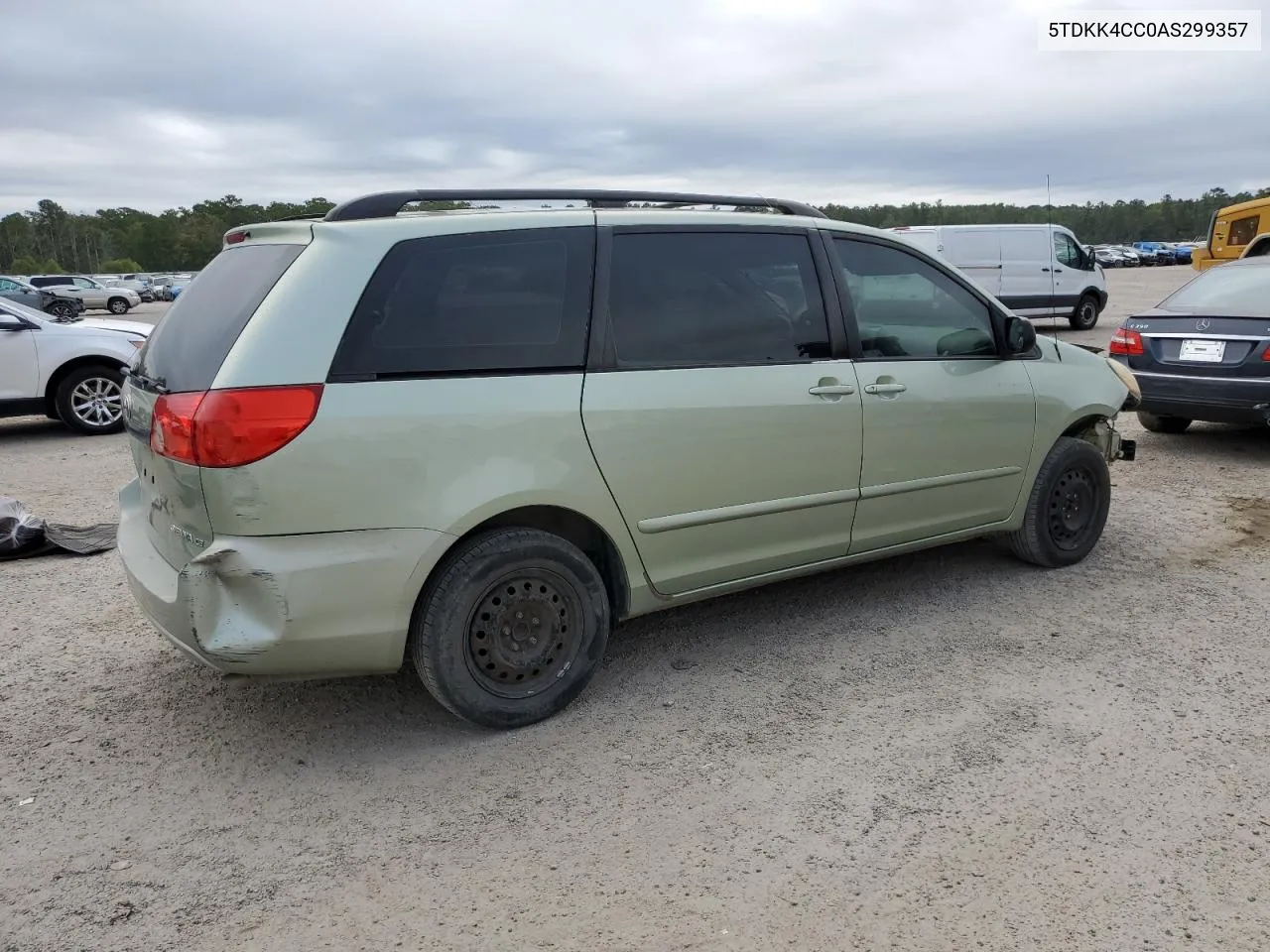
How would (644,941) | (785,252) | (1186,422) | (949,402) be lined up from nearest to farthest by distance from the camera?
(644,941) < (785,252) < (949,402) < (1186,422)

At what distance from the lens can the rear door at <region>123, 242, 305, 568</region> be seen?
3148mm

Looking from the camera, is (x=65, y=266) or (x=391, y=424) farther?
(x=65, y=266)

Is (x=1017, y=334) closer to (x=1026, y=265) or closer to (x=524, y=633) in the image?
(x=524, y=633)

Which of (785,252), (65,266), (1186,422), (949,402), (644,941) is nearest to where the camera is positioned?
(644,941)

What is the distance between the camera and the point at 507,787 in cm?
323

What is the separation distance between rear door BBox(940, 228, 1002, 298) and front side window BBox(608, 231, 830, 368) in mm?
16202

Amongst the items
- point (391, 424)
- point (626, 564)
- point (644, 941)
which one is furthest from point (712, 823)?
point (391, 424)

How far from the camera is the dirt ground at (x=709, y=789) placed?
260cm

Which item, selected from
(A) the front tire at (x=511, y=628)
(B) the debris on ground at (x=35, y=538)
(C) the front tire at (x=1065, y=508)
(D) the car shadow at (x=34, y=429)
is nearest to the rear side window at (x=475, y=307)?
(A) the front tire at (x=511, y=628)

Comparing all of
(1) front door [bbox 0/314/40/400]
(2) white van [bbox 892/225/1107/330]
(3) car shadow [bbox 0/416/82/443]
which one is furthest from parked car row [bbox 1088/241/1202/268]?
(1) front door [bbox 0/314/40/400]

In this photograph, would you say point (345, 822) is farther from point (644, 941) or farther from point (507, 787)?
point (644, 941)

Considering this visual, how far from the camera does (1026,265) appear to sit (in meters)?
19.3

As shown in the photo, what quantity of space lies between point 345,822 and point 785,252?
2.69 meters

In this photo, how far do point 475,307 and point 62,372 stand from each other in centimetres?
822
